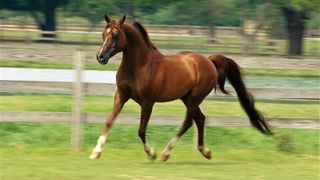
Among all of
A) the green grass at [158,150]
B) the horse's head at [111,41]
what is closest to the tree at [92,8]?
the green grass at [158,150]

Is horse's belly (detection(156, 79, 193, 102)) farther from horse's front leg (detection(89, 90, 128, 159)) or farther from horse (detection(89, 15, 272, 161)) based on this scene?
horse's front leg (detection(89, 90, 128, 159))

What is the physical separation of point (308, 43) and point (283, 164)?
49.7 metres

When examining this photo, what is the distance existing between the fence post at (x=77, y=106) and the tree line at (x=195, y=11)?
2266cm

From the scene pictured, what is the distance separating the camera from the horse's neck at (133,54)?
8742mm

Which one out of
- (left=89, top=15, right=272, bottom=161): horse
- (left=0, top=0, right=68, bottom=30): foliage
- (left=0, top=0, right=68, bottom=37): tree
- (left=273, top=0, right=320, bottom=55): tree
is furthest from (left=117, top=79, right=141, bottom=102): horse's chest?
(left=0, top=0, right=68, bottom=30): foliage

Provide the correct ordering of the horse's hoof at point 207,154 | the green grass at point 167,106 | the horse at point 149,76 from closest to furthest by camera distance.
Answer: the horse at point 149,76
the horse's hoof at point 207,154
the green grass at point 167,106

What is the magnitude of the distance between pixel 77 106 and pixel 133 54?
1.80 metres

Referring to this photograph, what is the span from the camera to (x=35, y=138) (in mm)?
11023

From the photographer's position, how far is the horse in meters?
8.60

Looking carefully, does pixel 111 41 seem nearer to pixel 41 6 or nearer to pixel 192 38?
pixel 192 38

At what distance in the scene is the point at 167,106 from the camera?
44.4 feet

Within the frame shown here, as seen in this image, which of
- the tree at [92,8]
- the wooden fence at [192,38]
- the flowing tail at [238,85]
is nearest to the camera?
the flowing tail at [238,85]

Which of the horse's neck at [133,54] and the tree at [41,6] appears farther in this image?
the tree at [41,6]

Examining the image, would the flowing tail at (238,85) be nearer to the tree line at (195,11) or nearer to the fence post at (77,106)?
the fence post at (77,106)
